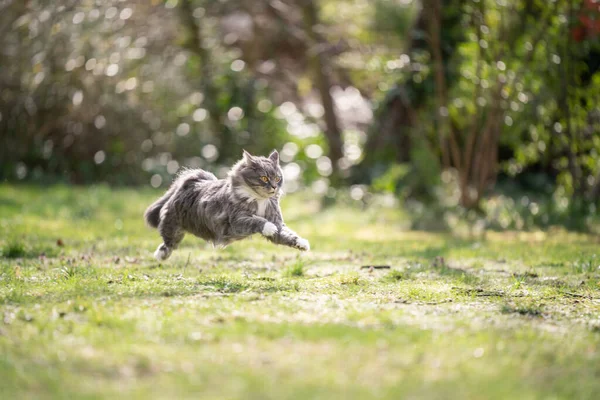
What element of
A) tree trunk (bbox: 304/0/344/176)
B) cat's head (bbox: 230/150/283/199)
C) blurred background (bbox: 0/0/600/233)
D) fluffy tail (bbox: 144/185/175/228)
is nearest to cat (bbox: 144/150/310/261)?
cat's head (bbox: 230/150/283/199)

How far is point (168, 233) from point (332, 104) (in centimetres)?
1268

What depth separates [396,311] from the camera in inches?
230

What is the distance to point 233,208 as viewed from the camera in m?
7.23

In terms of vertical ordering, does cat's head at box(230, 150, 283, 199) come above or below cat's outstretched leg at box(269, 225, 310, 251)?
above

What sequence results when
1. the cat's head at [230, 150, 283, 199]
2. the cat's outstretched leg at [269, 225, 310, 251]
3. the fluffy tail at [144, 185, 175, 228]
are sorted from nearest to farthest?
the cat's outstretched leg at [269, 225, 310, 251], the cat's head at [230, 150, 283, 199], the fluffy tail at [144, 185, 175, 228]

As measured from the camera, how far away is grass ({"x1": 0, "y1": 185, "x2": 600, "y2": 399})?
4.22 meters

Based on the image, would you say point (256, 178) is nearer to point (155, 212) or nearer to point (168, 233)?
point (168, 233)

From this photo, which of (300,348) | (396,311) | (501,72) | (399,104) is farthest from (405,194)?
(300,348)

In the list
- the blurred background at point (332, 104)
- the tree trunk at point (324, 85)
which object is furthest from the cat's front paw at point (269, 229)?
the tree trunk at point (324, 85)

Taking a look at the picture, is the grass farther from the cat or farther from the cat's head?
the cat's head

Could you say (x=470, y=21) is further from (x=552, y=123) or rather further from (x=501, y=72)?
(x=552, y=123)

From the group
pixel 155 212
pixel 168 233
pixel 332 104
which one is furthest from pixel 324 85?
pixel 168 233

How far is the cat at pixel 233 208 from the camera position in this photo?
706cm

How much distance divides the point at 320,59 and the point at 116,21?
5.36m
